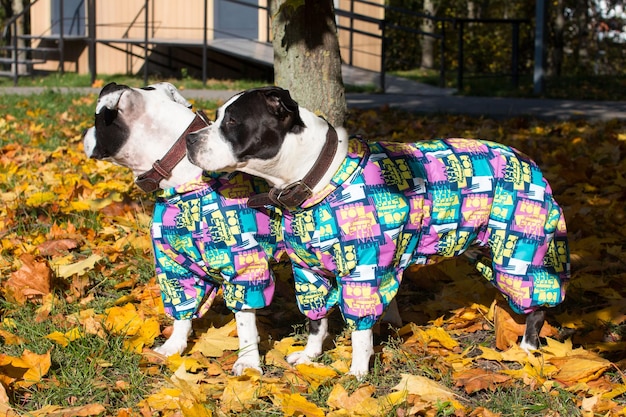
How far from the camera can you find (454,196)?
3.34 metres

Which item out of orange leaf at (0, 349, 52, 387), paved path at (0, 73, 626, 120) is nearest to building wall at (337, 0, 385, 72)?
paved path at (0, 73, 626, 120)

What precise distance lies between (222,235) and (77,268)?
1.33 m

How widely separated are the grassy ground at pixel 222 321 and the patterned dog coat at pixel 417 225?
0.33 metres

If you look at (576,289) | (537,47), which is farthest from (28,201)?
(537,47)

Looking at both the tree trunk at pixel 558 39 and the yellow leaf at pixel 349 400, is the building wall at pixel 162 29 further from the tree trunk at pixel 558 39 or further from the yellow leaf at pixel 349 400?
the yellow leaf at pixel 349 400

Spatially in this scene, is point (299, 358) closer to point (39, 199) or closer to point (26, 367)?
point (26, 367)

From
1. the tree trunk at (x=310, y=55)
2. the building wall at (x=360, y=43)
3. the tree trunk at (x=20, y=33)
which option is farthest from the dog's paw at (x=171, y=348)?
the tree trunk at (x=20, y=33)

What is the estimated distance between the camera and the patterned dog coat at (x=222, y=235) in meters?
3.29

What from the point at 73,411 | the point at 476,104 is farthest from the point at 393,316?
the point at 476,104

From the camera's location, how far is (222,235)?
328cm

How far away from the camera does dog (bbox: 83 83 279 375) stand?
3.30 meters

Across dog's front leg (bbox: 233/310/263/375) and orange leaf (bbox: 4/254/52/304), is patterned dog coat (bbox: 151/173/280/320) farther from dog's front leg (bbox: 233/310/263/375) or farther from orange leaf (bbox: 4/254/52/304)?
orange leaf (bbox: 4/254/52/304)

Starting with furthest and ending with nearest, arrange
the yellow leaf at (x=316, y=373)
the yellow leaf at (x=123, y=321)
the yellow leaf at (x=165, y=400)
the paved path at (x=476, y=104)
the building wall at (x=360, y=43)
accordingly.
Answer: the building wall at (x=360, y=43)
the paved path at (x=476, y=104)
the yellow leaf at (x=123, y=321)
the yellow leaf at (x=316, y=373)
the yellow leaf at (x=165, y=400)

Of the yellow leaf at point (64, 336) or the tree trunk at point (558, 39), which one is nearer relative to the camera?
the yellow leaf at point (64, 336)
